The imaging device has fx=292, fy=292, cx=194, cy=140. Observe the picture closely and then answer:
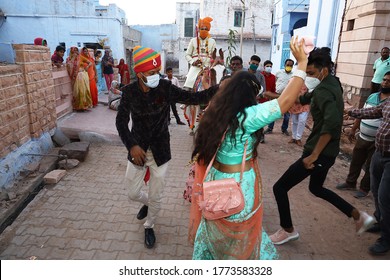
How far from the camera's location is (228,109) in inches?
69.4

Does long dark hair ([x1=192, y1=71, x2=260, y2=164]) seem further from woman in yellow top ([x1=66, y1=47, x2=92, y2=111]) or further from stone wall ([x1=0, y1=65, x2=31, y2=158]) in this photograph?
woman in yellow top ([x1=66, y1=47, x2=92, y2=111])

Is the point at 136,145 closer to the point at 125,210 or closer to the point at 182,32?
the point at 125,210

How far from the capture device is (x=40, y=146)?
17.1ft

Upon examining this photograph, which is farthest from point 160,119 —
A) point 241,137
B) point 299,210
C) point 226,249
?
point 299,210

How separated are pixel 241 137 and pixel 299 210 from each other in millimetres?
2573

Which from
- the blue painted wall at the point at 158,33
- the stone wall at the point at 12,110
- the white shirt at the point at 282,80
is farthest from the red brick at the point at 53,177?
the blue painted wall at the point at 158,33

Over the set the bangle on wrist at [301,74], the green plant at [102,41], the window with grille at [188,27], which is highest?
the window with grille at [188,27]

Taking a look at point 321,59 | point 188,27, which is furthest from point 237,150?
point 188,27

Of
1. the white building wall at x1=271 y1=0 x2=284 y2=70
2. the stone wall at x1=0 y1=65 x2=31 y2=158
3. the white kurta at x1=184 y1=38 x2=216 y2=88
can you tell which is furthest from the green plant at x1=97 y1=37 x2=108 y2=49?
the stone wall at x1=0 y1=65 x2=31 y2=158

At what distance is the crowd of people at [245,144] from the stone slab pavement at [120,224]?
19 cm

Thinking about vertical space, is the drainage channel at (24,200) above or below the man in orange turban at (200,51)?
below

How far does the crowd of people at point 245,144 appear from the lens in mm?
1808

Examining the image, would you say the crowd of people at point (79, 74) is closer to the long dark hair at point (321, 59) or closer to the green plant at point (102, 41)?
the long dark hair at point (321, 59)

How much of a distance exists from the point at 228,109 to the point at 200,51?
4355 millimetres
